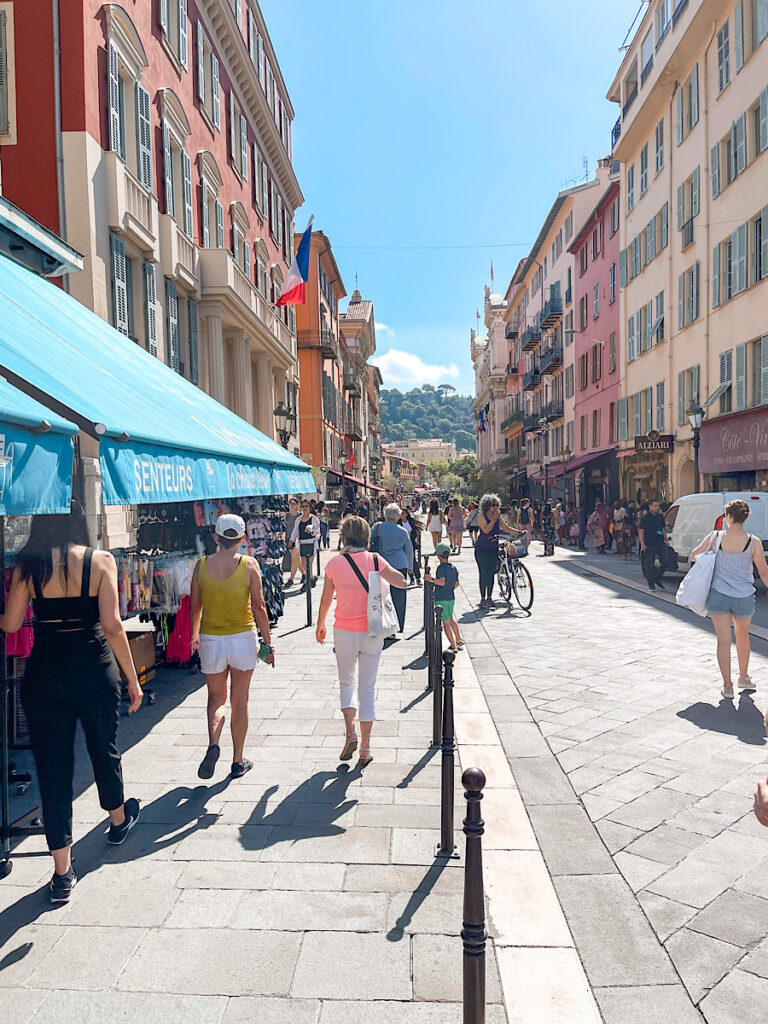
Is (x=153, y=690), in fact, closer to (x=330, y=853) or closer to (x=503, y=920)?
(x=330, y=853)

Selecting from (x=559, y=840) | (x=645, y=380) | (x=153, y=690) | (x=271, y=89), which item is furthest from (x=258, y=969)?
(x=271, y=89)

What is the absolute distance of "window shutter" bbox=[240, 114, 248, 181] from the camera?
74.6 feet

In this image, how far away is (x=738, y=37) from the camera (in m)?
18.8

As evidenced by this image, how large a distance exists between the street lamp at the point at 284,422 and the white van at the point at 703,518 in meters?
11.1

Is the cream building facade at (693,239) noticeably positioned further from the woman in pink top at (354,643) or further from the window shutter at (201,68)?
the woman in pink top at (354,643)

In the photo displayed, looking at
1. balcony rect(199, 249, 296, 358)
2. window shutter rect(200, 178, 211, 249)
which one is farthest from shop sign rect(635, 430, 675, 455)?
window shutter rect(200, 178, 211, 249)

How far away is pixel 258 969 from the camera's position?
2938 mm

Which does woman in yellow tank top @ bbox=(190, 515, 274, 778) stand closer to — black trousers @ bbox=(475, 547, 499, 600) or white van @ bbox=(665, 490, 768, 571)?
black trousers @ bbox=(475, 547, 499, 600)

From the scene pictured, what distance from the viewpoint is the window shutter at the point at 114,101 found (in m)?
Answer: 12.7

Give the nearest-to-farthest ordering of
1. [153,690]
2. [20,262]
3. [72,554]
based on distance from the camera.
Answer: [72,554] < [153,690] < [20,262]

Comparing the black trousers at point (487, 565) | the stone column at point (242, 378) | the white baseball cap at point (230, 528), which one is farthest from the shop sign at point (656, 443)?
the white baseball cap at point (230, 528)

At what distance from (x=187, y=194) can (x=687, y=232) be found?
581 inches

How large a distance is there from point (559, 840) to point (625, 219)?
30.1 m

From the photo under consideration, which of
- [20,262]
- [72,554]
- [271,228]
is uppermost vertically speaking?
[271,228]
